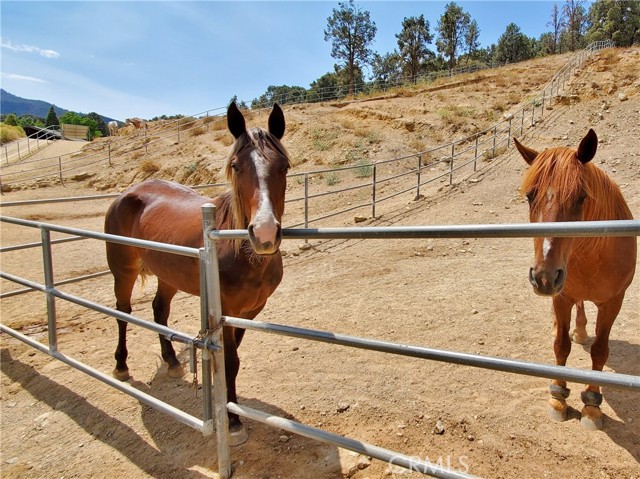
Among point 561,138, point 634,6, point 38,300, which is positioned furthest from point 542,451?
point 634,6

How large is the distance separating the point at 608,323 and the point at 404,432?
1.57 metres

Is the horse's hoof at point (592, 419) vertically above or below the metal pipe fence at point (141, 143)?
below

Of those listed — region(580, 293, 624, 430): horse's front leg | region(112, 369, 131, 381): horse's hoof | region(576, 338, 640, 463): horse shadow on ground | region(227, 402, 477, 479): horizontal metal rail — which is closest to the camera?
region(227, 402, 477, 479): horizontal metal rail

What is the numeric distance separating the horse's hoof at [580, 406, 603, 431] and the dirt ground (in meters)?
0.05

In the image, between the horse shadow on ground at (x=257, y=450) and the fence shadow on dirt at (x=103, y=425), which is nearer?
the horse shadow on ground at (x=257, y=450)

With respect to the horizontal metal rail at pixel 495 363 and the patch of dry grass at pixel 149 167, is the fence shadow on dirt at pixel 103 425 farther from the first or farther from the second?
the patch of dry grass at pixel 149 167

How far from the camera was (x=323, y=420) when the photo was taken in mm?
2605

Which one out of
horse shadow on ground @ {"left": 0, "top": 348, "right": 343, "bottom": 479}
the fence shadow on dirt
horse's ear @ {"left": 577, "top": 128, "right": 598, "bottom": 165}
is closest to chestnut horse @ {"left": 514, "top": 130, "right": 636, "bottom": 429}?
horse's ear @ {"left": 577, "top": 128, "right": 598, "bottom": 165}

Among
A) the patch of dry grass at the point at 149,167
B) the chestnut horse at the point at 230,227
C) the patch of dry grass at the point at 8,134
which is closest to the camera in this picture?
the chestnut horse at the point at 230,227

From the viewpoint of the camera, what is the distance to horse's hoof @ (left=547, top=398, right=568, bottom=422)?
2506mm

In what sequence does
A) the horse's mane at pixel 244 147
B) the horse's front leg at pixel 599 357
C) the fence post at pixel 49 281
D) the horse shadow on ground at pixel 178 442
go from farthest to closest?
the fence post at pixel 49 281 < the horse's front leg at pixel 599 357 < the horse shadow on ground at pixel 178 442 < the horse's mane at pixel 244 147

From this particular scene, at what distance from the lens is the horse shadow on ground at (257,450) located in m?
2.15

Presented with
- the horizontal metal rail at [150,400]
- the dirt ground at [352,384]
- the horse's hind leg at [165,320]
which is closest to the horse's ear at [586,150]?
the dirt ground at [352,384]

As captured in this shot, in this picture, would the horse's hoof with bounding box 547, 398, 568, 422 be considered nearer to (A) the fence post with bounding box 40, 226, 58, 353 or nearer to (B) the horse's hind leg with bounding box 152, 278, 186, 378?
(B) the horse's hind leg with bounding box 152, 278, 186, 378
